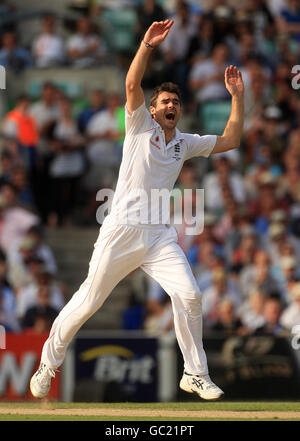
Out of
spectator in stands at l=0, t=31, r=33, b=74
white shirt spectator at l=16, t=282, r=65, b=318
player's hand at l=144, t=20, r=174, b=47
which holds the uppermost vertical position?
spectator in stands at l=0, t=31, r=33, b=74

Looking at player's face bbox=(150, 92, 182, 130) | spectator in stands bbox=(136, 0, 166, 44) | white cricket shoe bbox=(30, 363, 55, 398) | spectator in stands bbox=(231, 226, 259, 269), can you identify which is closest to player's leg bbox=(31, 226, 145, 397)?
white cricket shoe bbox=(30, 363, 55, 398)

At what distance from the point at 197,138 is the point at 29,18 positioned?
11.2 meters

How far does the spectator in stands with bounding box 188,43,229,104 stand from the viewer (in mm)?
17219

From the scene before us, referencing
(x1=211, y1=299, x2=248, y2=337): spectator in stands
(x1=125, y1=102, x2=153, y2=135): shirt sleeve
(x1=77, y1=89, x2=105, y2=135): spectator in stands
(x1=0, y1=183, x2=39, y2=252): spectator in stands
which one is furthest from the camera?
(x1=77, y1=89, x2=105, y2=135): spectator in stands

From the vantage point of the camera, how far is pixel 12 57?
59.4 feet

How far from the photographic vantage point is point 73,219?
54.1ft

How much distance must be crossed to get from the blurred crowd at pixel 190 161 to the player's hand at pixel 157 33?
5793mm

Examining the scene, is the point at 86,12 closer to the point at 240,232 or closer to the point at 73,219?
the point at 73,219

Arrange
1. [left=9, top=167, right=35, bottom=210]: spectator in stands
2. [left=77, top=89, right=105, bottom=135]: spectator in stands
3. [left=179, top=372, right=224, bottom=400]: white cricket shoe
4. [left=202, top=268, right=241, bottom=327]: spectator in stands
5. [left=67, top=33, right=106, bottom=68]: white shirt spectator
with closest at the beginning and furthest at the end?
[left=179, top=372, right=224, bottom=400]: white cricket shoe, [left=202, top=268, right=241, bottom=327]: spectator in stands, [left=9, top=167, right=35, bottom=210]: spectator in stands, [left=77, top=89, right=105, bottom=135]: spectator in stands, [left=67, top=33, right=106, bottom=68]: white shirt spectator

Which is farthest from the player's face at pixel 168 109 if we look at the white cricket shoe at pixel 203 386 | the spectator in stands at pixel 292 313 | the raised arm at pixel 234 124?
the spectator in stands at pixel 292 313

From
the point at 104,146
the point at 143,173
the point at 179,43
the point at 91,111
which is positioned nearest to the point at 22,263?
the point at 104,146

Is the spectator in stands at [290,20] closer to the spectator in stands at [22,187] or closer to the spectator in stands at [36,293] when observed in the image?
the spectator in stands at [22,187]

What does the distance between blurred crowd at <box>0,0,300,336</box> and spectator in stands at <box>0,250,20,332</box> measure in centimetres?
2

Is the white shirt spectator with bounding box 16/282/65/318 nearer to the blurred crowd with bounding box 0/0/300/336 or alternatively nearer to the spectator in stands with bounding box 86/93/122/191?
the blurred crowd with bounding box 0/0/300/336
